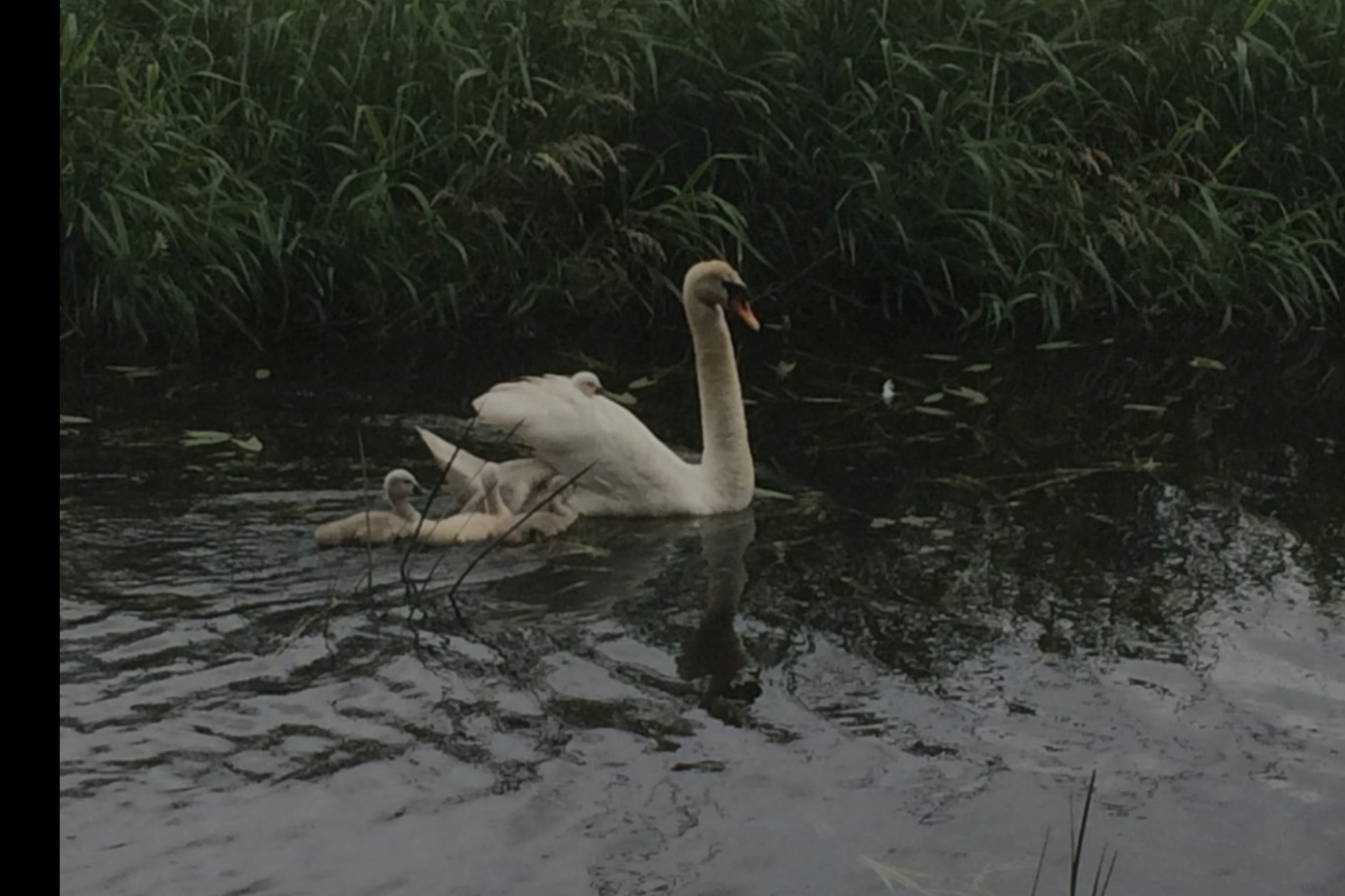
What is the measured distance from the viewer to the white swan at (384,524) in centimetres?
635

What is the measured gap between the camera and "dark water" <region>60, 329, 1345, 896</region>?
466 centimetres

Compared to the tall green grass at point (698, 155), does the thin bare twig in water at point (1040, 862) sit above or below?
below

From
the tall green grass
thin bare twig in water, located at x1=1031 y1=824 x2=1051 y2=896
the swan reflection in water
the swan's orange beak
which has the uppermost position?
the tall green grass

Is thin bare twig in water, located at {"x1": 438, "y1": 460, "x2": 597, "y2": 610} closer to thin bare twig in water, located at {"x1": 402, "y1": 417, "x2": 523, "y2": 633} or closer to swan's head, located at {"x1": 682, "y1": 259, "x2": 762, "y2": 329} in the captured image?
thin bare twig in water, located at {"x1": 402, "y1": 417, "x2": 523, "y2": 633}

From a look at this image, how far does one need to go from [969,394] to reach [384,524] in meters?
2.88

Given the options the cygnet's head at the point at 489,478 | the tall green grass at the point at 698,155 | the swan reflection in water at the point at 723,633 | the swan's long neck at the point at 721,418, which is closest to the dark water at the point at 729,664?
the swan reflection in water at the point at 723,633

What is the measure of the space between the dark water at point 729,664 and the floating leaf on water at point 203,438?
63 millimetres

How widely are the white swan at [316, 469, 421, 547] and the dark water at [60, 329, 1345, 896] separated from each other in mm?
66

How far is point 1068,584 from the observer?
6.45 m

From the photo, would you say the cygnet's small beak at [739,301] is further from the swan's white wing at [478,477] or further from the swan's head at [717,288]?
the swan's white wing at [478,477]

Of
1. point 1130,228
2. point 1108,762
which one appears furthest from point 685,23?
point 1108,762

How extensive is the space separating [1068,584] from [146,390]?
3.42 metres

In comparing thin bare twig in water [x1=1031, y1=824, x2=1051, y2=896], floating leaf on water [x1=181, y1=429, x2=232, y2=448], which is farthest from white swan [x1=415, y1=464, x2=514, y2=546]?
thin bare twig in water [x1=1031, y1=824, x2=1051, y2=896]

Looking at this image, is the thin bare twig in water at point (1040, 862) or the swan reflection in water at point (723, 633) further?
the swan reflection in water at point (723, 633)
